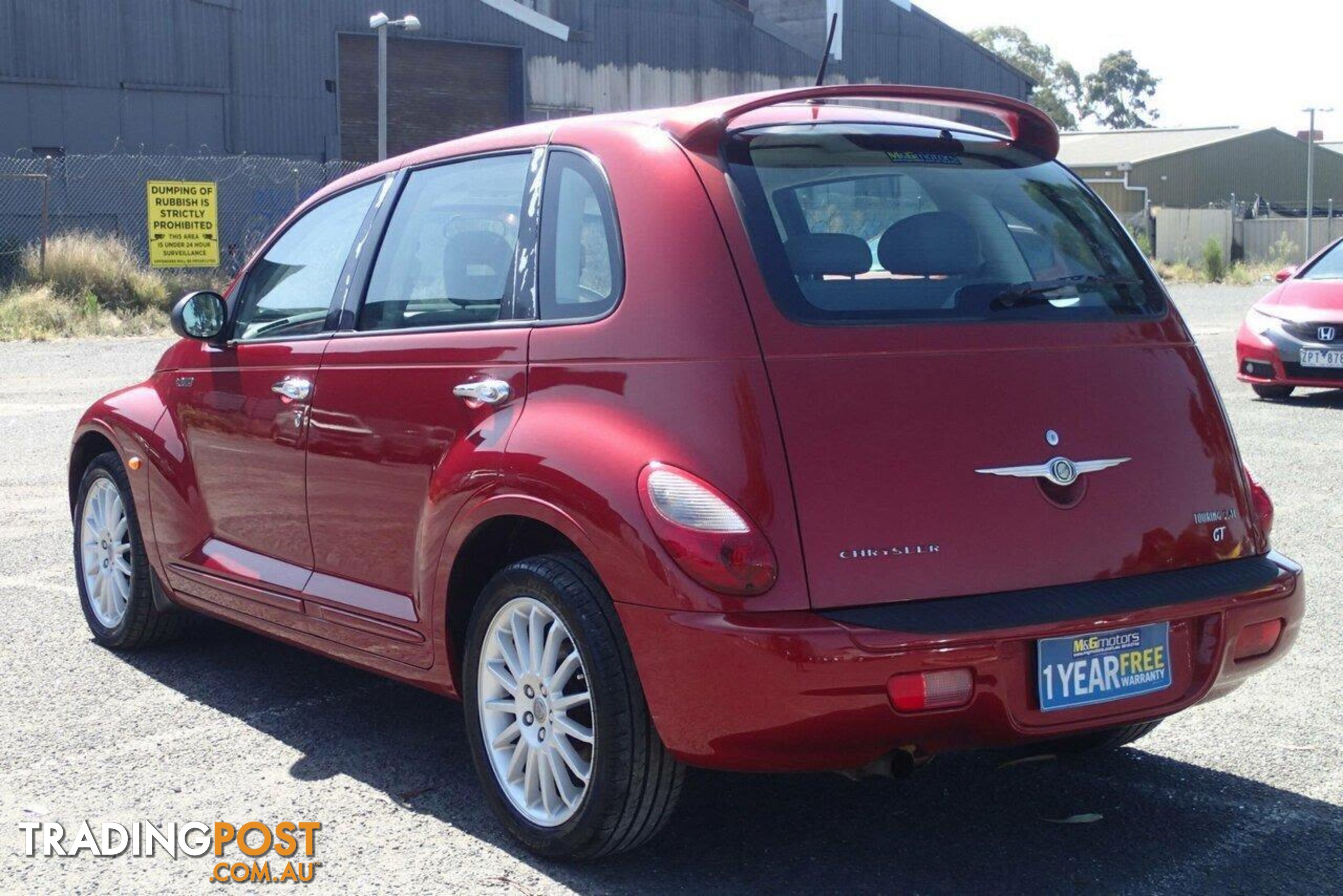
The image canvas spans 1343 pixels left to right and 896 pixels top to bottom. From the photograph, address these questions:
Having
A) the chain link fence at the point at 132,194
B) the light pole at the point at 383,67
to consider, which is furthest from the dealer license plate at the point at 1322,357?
the light pole at the point at 383,67

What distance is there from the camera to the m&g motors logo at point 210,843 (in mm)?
3891

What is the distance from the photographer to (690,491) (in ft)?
11.4

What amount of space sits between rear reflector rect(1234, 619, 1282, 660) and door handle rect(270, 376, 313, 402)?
267 centimetres

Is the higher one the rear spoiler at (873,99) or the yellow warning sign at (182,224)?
the rear spoiler at (873,99)

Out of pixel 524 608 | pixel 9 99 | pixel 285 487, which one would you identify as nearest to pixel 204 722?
pixel 285 487

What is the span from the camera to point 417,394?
4309 mm

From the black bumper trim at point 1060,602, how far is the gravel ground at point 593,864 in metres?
0.67

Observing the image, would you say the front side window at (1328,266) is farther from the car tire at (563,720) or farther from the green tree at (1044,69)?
the green tree at (1044,69)

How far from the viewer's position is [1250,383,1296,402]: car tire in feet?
44.9

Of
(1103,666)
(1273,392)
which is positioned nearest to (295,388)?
(1103,666)

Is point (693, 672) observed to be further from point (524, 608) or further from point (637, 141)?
point (637, 141)

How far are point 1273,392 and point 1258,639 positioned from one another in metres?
10.7

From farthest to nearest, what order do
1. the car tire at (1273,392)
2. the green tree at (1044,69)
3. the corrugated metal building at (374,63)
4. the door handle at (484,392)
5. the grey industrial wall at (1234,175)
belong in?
the green tree at (1044,69)
the grey industrial wall at (1234,175)
the corrugated metal building at (374,63)
the car tire at (1273,392)
the door handle at (484,392)

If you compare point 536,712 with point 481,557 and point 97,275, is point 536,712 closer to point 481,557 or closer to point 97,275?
point 481,557
